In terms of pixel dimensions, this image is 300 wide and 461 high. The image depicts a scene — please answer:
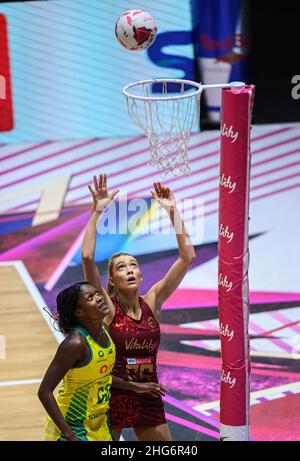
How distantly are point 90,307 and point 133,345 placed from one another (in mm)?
603

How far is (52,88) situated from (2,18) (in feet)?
3.82

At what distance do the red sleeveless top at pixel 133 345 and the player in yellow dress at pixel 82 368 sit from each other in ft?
1.11

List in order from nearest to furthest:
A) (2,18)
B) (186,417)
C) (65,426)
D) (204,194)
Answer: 1. (65,426)
2. (186,417)
3. (204,194)
4. (2,18)

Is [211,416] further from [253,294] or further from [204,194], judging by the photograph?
[204,194]

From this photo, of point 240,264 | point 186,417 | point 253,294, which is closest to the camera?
point 240,264

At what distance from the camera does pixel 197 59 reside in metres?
14.3

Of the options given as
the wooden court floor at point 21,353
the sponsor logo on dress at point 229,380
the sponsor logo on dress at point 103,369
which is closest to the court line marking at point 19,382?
the wooden court floor at point 21,353

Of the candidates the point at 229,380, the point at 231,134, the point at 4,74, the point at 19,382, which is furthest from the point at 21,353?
the point at 4,74

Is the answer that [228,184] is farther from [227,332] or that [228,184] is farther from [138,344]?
[138,344]

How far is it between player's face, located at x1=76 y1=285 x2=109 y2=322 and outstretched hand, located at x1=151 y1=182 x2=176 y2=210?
1051mm

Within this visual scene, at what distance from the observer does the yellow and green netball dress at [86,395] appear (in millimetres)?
6168

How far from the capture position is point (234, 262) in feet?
22.1

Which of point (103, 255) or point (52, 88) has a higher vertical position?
point (52, 88)

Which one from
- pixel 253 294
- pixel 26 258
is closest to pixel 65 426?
pixel 253 294
